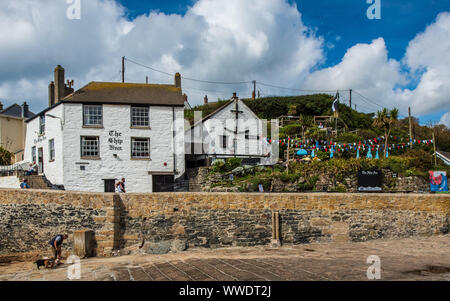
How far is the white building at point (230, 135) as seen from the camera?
28016 mm

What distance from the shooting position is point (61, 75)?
23922 mm

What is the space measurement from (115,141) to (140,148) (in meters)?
1.53

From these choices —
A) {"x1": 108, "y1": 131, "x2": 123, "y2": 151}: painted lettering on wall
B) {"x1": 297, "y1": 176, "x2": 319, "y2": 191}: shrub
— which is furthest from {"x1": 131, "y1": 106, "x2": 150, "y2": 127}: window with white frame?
{"x1": 297, "y1": 176, "x2": 319, "y2": 191}: shrub

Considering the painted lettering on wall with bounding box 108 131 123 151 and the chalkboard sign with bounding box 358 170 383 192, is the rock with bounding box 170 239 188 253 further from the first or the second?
the chalkboard sign with bounding box 358 170 383 192

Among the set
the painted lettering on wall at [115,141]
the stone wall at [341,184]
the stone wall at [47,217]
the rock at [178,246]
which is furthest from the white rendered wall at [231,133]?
the stone wall at [47,217]

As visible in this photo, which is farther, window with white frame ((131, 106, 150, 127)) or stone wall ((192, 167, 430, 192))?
window with white frame ((131, 106, 150, 127))

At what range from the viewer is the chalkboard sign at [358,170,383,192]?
1953 cm

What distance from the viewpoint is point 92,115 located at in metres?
22.4

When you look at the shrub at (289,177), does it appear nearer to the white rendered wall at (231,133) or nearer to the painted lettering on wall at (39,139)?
the white rendered wall at (231,133)

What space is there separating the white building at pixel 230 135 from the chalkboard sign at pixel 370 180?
8597mm

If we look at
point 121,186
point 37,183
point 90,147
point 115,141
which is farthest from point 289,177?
point 37,183

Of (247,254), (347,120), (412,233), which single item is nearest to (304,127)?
Result: (347,120)
